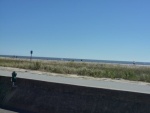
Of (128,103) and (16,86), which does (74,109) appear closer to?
(128,103)

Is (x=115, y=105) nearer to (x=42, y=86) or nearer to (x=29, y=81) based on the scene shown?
(x=42, y=86)

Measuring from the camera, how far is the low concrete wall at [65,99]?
39.5 feet

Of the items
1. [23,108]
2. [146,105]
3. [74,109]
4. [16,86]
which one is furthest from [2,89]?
[146,105]

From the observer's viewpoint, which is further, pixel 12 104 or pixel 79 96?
pixel 12 104

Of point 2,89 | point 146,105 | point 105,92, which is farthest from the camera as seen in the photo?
point 2,89

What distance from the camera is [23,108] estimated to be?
1551 centimetres

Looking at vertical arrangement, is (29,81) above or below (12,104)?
above

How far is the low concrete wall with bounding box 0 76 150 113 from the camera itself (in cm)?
1204

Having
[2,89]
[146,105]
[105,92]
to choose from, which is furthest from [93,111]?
[2,89]

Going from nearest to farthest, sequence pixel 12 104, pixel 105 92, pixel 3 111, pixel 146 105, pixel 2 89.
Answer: pixel 146 105 → pixel 105 92 → pixel 3 111 → pixel 12 104 → pixel 2 89

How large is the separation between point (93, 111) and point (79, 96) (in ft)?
2.85

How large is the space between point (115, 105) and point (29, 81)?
4838 mm

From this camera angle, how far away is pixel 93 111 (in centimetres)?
1289

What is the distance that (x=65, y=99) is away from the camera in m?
13.9
